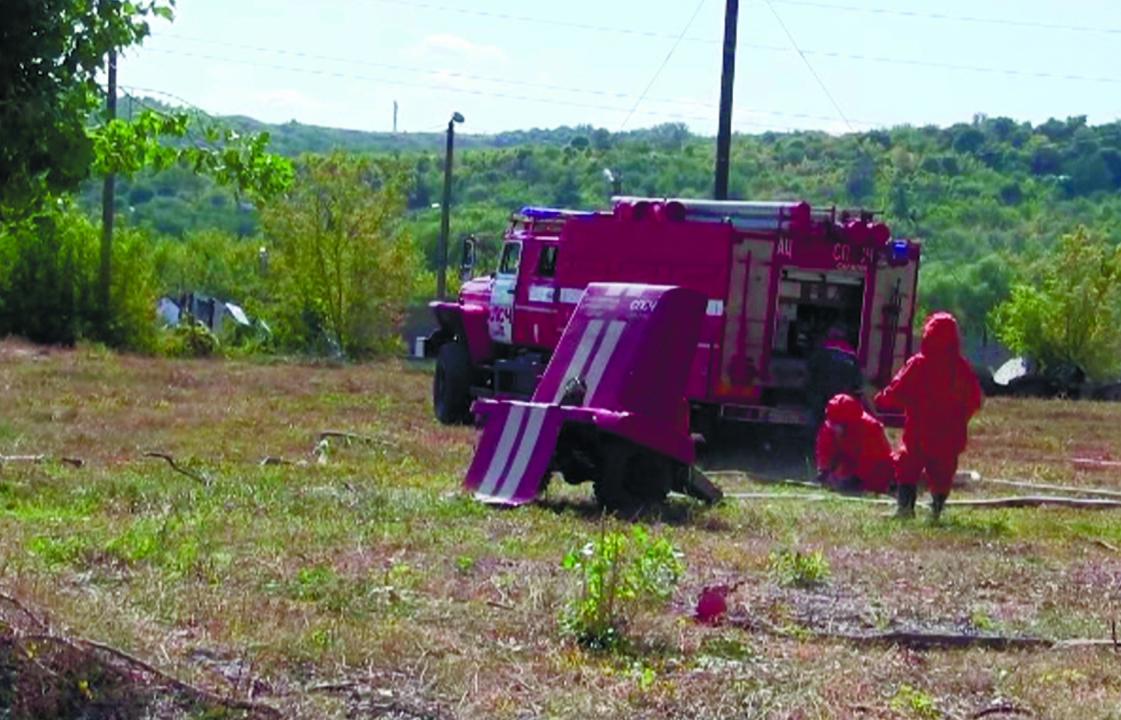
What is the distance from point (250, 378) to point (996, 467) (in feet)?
57.0

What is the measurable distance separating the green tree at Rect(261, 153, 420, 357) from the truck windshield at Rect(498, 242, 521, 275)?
31.7m

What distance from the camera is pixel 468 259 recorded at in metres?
29.2

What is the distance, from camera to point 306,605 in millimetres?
9219

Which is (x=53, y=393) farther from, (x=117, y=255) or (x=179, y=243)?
(x=179, y=243)

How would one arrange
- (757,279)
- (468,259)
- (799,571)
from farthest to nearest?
Answer: (468,259)
(757,279)
(799,571)

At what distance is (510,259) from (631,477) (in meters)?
11.2

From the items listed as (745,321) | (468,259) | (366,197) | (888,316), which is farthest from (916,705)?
(366,197)

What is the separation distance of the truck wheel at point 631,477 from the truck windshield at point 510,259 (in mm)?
10725

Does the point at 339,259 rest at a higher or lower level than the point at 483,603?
lower

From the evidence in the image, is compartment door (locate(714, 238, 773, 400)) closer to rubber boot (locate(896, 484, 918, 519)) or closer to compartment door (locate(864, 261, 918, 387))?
compartment door (locate(864, 261, 918, 387))

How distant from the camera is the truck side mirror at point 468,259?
29078 millimetres

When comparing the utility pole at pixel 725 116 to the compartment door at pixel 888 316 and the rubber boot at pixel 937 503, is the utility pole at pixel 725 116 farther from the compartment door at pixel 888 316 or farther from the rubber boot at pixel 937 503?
the rubber boot at pixel 937 503

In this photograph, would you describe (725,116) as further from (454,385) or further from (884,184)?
(884,184)

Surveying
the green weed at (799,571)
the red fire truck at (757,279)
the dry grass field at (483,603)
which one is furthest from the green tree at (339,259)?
the green weed at (799,571)
